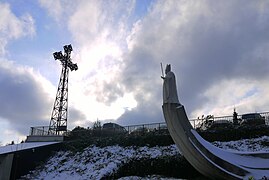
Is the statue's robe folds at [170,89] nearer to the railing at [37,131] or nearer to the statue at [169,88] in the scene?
the statue at [169,88]

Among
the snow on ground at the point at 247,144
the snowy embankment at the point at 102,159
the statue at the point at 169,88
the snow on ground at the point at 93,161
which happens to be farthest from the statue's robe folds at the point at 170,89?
the snow on ground at the point at 247,144

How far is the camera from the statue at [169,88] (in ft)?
31.8

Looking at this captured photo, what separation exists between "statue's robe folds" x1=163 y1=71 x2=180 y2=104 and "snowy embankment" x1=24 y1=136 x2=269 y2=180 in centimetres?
451

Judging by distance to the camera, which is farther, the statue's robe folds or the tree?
the tree

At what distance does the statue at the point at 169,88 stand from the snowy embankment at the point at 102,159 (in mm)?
4509

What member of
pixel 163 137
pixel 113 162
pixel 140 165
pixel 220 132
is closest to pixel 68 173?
pixel 113 162

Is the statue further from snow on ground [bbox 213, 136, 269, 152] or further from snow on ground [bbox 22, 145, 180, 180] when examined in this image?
snow on ground [bbox 213, 136, 269, 152]

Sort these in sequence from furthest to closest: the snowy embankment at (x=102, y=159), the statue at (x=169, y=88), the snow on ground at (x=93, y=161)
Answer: the snow on ground at (x=93, y=161), the snowy embankment at (x=102, y=159), the statue at (x=169, y=88)

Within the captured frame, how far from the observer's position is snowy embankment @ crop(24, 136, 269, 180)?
13219 mm

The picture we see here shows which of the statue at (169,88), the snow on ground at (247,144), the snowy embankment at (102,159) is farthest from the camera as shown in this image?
the snowy embankment at (102,159)

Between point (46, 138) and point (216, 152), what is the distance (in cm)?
1504

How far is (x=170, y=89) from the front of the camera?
977 centimetres

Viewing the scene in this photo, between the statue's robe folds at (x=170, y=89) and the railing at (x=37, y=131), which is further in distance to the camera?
the railing at (x=37, y=131)

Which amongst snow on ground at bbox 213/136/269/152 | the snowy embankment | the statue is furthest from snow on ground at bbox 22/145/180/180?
the statue
